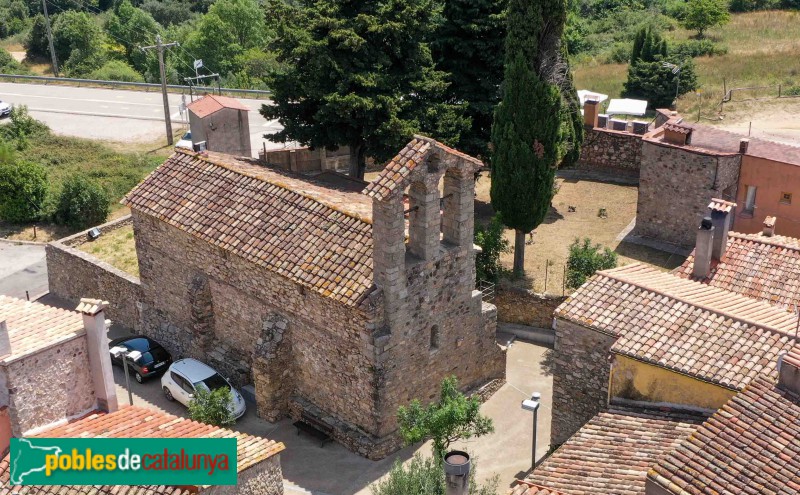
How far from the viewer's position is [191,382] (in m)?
26.1

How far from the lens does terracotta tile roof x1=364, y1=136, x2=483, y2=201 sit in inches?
853

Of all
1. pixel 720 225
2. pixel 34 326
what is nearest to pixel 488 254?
pixel 720 225

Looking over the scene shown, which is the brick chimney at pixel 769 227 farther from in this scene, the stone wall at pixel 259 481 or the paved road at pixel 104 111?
the paved road at pixel 104 111

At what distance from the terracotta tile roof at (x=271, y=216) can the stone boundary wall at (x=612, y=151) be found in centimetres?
1855

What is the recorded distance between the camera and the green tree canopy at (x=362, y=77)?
3341 cm

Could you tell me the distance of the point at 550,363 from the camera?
2892 cm

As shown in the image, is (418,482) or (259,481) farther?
(259,481)

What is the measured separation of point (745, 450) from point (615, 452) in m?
3.13

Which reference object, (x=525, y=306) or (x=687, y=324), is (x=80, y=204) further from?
(x=687, y=324)

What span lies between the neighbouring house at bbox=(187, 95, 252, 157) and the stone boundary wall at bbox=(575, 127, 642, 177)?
17716mm

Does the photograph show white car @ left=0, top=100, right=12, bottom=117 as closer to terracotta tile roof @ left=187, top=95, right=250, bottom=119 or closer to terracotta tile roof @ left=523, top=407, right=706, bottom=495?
terracotta tile roof @ left=187, top=95, right=250, bottom=119

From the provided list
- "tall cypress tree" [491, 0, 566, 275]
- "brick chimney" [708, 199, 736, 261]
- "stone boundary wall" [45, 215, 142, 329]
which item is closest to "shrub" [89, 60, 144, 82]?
"stone boundary wall" [45, 215, 142, 329]

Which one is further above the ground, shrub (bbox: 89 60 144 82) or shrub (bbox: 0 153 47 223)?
shrub (bbox: 89 60 144 82)

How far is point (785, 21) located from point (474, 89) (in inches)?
1734
